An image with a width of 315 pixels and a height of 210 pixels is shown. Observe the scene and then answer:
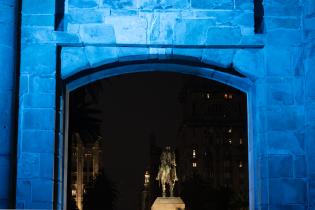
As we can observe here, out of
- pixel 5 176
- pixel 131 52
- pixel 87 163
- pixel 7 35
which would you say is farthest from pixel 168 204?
pixel 87 163

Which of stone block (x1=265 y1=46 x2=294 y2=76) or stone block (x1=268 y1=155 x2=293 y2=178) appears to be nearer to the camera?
stone block (x1=268 y1=155 x2=293 y2=178)

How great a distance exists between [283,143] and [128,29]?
2.63 m

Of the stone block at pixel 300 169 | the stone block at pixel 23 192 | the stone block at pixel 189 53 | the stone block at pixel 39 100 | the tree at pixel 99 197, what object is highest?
the stone block at pixel 189 53

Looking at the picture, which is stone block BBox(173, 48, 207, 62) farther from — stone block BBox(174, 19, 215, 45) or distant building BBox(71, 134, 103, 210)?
distant building BBox(71, 134, 103, 210)

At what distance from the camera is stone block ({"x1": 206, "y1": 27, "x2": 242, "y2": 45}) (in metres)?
9.13

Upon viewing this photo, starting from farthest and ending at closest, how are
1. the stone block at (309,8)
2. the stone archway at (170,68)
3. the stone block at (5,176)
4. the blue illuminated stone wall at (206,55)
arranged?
the stone archway at (170,68) < the stone block at (309,8) < the blue illuminated stone wall at (206,55) < the stone block at (5,176)

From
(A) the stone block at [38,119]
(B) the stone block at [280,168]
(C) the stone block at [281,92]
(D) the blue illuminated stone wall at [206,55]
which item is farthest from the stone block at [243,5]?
(A) the stone block at [38,119]

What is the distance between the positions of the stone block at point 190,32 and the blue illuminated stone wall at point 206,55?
14mm

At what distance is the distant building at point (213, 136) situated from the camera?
100000 mm

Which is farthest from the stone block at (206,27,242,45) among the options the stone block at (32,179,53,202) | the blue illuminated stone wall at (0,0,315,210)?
the stone block at (32,179,53,202)

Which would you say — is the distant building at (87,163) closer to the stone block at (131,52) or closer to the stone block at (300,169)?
the stone block at (131,52)

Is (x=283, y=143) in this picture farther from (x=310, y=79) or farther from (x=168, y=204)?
(x=168, y=204)

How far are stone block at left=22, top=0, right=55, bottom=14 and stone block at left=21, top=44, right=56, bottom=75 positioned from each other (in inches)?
19.6

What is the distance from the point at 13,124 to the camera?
8688 millimetres
